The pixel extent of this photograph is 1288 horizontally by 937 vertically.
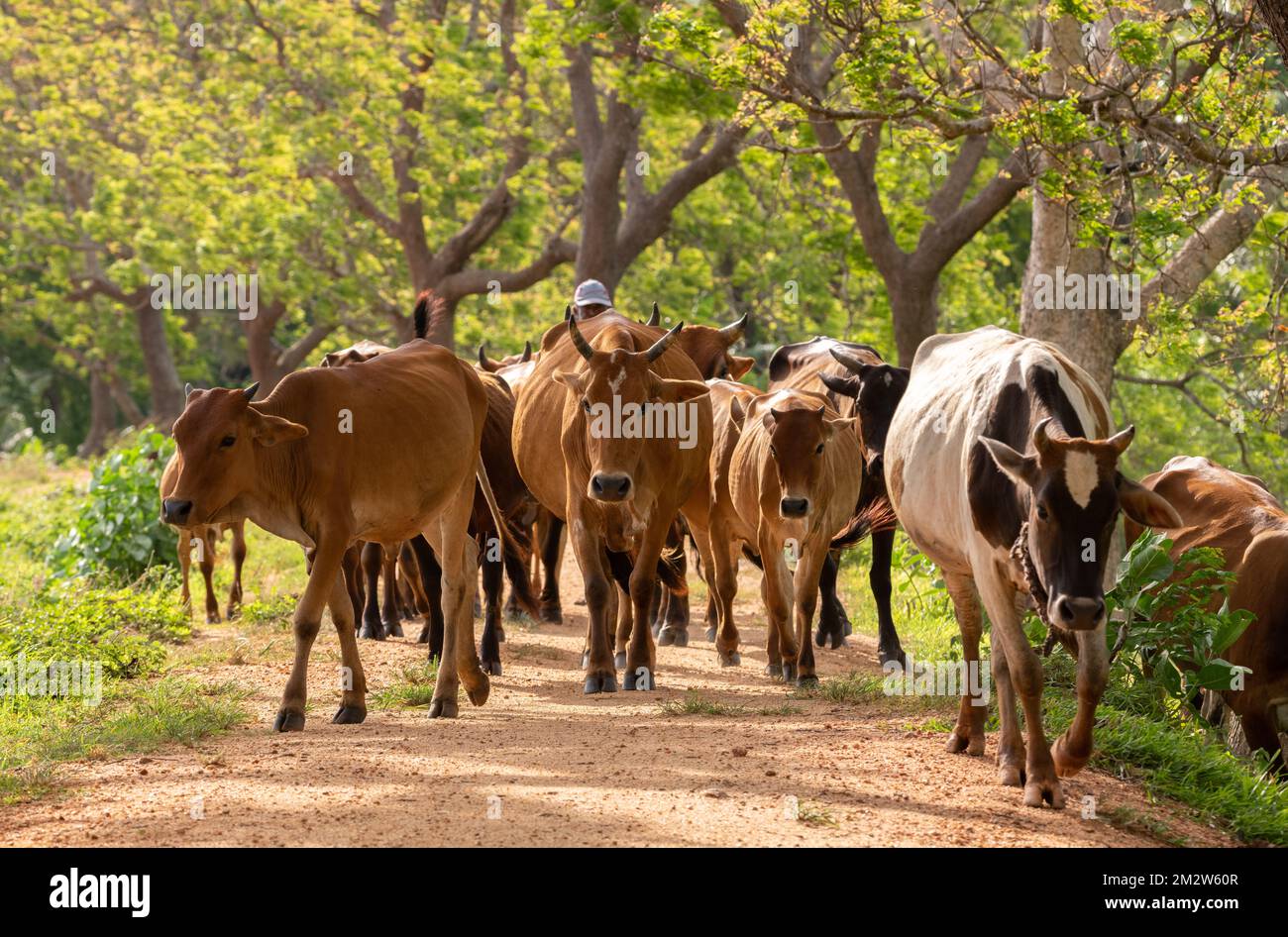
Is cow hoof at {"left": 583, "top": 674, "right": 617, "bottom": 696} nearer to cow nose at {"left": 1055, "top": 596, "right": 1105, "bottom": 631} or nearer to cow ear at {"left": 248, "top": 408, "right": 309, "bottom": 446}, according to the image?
cow ear at {"left": 248, "top": 408, "right": 309, "bottom": 446}

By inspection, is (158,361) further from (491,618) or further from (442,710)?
(442,710)

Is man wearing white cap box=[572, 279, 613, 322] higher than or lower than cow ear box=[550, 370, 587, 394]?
higher

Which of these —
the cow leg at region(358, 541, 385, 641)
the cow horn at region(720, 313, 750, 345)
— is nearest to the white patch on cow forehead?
the cow leg at region(358, 541, 385, 641)

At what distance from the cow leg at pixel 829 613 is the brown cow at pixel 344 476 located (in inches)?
134

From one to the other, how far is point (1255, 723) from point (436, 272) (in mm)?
19507

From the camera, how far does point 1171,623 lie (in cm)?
820

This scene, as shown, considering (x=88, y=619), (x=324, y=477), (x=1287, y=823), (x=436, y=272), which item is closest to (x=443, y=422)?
(x=324, y=477)

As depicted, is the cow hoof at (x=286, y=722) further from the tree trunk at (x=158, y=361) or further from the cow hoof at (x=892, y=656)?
the tree trunk at (x=158, y=361)

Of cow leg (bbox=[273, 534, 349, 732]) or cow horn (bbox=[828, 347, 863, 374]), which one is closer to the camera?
cow leg (bbox=[273, 534, 349, 732])

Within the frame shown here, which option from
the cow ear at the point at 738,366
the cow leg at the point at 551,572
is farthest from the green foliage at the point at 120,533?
the cow ear at the point at 738,366

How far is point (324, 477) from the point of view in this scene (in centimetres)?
809

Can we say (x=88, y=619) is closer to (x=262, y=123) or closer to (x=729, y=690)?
(x=729, y=690)

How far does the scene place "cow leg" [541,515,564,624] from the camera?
12539 mm

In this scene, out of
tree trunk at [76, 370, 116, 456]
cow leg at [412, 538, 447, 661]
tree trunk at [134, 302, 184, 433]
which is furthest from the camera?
tree trunk at [76, 370, 116, 456]
